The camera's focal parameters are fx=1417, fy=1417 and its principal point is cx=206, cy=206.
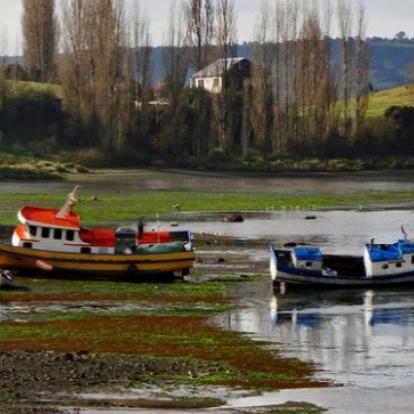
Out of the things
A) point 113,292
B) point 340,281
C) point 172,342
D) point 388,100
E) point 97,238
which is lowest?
point 113,292

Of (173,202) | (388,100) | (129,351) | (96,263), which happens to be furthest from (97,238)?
(388,100)

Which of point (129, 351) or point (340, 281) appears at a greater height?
point (129, 351)

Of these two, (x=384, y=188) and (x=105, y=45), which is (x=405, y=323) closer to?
(x=384, y=188)

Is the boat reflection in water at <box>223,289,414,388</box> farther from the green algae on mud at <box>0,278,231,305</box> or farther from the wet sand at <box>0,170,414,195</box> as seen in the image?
the wet sand at <box>0,170,414,195</box>

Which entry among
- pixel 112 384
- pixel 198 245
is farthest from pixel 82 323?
pixel 198 245

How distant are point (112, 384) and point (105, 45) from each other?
328 ft

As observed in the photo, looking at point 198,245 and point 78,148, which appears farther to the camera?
point 78,148

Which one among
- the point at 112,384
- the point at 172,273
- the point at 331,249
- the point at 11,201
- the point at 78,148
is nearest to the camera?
the point at 112,384

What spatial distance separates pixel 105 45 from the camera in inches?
4988

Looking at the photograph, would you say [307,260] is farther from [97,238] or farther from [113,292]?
[97,238]

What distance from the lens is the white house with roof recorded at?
13612cm

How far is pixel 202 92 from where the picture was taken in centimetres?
13275

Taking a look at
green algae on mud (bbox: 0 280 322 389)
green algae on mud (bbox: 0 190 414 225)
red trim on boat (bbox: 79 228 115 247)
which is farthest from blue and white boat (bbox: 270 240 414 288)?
green algae on mud (bbox: 0 190 414 225)

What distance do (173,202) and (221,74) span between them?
5705 centimetres
